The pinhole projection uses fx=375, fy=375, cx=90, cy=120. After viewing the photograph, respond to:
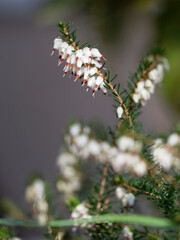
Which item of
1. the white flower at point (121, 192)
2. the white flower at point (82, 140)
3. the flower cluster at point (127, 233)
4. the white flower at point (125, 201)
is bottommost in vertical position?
the flower cluster at point (127, 233)

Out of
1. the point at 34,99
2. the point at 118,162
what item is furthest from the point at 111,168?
the point at 34,99

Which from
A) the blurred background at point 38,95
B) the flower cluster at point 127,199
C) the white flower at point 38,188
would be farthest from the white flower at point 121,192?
the blurred background at point 38,95

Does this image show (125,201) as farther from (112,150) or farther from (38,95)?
(38,95)

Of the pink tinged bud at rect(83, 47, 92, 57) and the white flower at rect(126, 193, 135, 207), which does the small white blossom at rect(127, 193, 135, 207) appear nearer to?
the white flower at rect(126, 193, 135, 207)

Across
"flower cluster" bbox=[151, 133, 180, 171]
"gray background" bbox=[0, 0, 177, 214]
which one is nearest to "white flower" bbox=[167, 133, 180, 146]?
"flower cluster" bbox=[151, 133, 180, 171]

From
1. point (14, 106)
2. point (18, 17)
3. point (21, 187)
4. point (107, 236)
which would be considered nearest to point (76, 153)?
point (107, 236)

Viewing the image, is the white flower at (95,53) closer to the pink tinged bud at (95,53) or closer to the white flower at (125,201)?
the pink tinged bud at (95,53)
